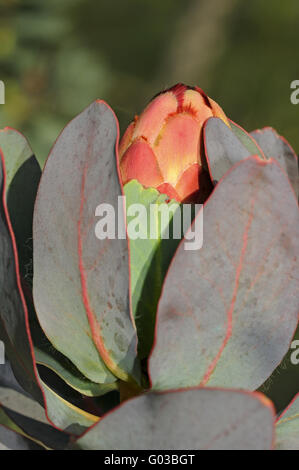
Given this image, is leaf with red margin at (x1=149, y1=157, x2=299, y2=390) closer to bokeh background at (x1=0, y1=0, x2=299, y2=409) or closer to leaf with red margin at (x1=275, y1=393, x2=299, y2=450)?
leaf with red margin at (x1=275, y1=393, x2=299, y2=450)

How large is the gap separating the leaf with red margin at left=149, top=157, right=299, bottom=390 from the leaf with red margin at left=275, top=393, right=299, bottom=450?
0.26 feet

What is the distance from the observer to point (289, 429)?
1.76ft

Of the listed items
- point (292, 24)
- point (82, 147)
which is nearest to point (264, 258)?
point (82, 147)

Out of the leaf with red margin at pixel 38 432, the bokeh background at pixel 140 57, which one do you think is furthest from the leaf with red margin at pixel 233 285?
the bokeh background at pixel 140 57

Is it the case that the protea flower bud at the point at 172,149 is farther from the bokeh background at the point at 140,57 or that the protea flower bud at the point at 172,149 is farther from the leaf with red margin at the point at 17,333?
the bokeh background at the point at 140,57

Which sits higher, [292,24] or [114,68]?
[292,24]

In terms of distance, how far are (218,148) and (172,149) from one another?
4 cm

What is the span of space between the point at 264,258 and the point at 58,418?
7.9 inches

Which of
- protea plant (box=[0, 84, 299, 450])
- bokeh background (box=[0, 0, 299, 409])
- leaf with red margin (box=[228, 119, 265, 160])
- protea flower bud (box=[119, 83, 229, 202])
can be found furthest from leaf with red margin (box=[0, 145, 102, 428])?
bokeh background (box=[0, 0, 299, 409])

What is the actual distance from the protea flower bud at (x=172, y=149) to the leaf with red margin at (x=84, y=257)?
6 cm

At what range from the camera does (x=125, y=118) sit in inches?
28.4

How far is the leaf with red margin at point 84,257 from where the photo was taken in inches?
18.6

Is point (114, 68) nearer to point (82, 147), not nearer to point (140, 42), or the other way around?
point (140, 42)

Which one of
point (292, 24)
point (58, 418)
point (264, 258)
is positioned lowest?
point (58, 418)
